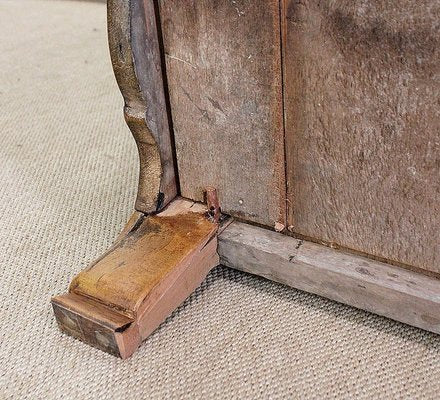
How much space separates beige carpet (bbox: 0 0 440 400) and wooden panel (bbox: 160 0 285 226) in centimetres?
13

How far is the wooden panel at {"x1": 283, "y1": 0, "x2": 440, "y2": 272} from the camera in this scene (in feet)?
2.27

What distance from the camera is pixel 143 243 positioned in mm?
894

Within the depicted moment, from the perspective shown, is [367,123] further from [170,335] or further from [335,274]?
[170,335]

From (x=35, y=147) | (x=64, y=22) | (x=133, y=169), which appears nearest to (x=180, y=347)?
(x=133, y=169)

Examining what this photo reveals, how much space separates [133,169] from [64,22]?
3.97 ft

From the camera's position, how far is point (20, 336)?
2.91 ft

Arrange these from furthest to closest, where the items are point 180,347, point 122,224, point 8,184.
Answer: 1. point 8,184
2. point 122,224
3. point 180,347

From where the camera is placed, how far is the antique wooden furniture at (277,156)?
2.37 feet

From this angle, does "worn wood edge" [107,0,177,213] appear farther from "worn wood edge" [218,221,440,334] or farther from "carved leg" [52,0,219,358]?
"worn wood edge" [218,221,440,334]

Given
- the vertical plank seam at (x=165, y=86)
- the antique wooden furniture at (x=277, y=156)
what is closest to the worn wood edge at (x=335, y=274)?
the antique wooden furniture at (x=277, y=156)

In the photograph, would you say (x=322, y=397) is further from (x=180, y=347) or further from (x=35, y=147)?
(x=35, y=147)

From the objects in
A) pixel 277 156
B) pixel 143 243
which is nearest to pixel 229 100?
pixel 277 156

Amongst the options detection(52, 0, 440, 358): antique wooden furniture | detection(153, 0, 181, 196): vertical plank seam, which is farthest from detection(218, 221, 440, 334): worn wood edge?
detection(153, 0, 181, 196): vertical plank seam

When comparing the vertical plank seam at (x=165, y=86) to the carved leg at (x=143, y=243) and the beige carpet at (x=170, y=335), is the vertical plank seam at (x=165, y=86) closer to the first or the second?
the carved leg at (x=143, y=243)
